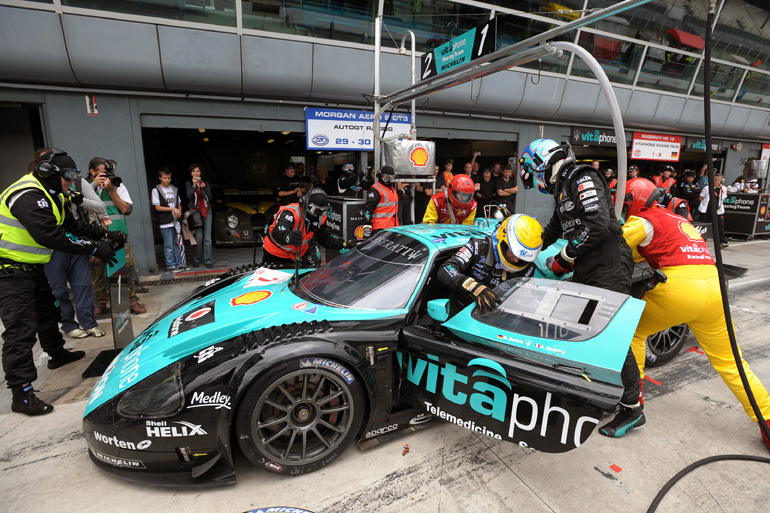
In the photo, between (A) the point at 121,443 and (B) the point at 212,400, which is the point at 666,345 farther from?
(A) the point at 121,443

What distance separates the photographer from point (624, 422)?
265 cm

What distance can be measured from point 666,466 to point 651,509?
507mm

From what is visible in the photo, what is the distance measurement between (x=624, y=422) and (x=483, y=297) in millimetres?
1364

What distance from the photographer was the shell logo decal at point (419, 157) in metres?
5.19

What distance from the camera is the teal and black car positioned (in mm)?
1979

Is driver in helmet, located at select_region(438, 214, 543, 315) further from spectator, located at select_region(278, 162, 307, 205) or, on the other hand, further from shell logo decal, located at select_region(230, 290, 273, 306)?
spectator, located at select_region(278, 162, 307, 205)

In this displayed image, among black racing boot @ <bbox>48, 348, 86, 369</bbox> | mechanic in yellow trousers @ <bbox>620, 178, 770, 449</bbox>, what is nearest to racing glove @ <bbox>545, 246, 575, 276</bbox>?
mechanic in yellow trousers @ <bbox>620, 178, 770, 449</bbox>

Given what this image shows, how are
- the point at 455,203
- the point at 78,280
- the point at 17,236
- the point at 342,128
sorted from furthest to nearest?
1. the point at 342,128
2. the point at 455,203
3. the point at 78,280
4. the point at 17,236

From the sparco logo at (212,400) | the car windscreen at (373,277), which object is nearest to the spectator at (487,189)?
the car windscreen at (373,277)

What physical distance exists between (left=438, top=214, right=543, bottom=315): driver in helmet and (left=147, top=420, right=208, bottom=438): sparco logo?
1.59 metres

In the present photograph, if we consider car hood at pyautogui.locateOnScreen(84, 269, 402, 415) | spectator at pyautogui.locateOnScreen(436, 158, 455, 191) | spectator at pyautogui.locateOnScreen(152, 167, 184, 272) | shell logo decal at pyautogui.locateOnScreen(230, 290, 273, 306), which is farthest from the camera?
spectator at pyautogui.locateOnScreen(436, 158, 455, 191)

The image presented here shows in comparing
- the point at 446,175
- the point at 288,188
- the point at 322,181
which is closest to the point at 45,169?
the point at 288,188

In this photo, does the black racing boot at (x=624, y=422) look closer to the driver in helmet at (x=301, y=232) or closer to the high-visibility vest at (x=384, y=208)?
the driver in helmet at (x=301, y=232)

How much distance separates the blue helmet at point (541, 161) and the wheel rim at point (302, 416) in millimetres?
2236
